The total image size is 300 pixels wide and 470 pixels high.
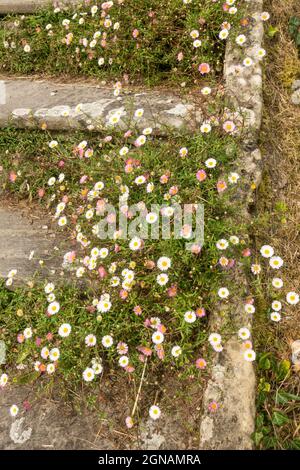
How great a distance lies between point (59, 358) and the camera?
7.39 ft

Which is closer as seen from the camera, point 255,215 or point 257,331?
point 257,331

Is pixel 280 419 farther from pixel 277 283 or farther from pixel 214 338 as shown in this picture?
pixel 277 283

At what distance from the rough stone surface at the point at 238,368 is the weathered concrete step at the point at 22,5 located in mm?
2095

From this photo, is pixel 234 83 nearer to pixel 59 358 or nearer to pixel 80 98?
pixel 80 98

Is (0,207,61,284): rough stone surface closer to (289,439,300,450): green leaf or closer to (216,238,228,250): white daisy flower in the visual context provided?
(216,238,228,250): white daisy flower

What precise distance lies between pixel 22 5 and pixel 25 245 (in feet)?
7.91

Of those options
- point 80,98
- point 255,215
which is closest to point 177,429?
point 255,215

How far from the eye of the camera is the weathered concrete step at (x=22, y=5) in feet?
12.6

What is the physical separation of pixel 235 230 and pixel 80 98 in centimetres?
165

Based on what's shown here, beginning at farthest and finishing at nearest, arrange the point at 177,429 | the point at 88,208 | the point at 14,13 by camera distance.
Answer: the point at 14,13 → the point at 88,208 → the point at 177,429

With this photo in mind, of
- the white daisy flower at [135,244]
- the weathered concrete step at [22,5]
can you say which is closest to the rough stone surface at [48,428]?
the white daisy flower at [135,244]

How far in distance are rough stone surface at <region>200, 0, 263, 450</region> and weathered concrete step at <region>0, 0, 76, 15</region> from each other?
2095mm

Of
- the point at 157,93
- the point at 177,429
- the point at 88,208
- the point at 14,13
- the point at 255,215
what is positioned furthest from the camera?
the point at 14,13

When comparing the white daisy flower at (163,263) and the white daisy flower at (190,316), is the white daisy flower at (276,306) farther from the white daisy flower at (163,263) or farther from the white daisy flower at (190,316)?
the white daisy flower at (163,263)
